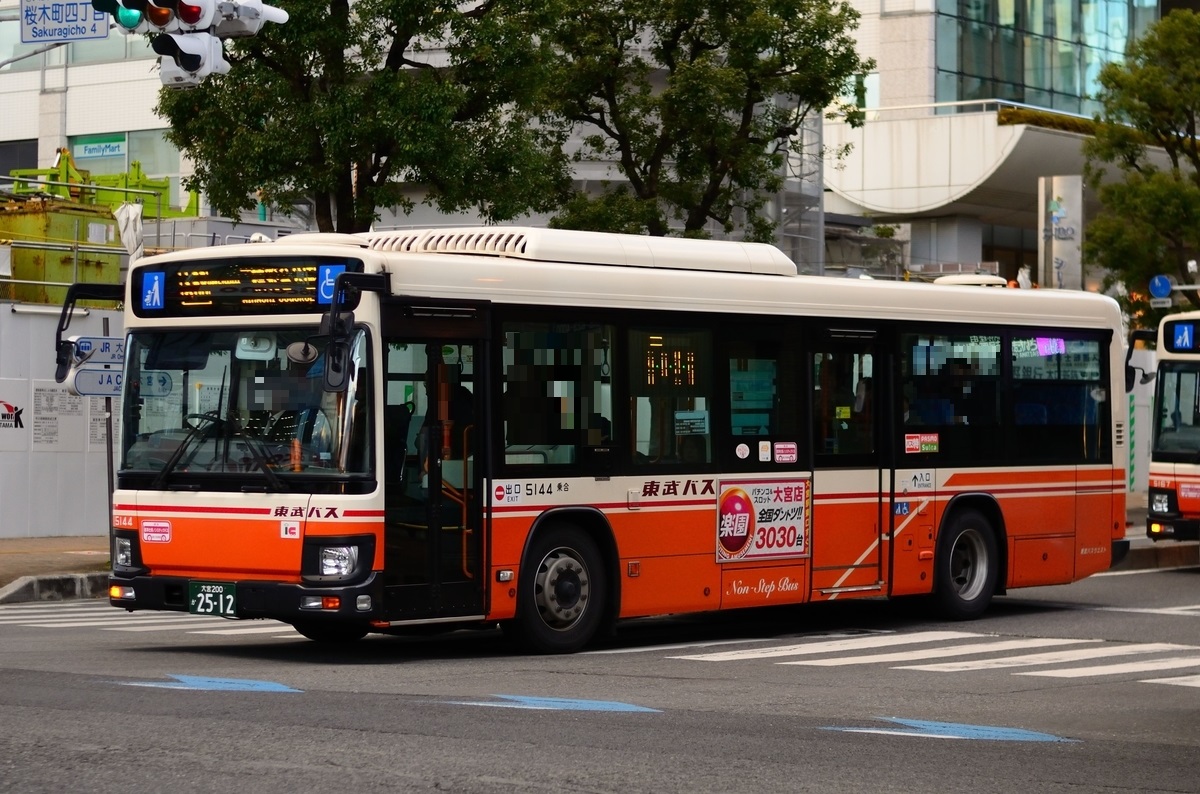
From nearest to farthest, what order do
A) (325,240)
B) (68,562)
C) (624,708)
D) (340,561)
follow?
(624,708) → (340,561) → (325,240) → (68,562)

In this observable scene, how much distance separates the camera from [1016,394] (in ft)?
59.2

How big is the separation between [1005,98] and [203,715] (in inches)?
1887

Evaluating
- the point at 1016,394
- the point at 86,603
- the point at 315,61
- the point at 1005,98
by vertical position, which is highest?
the point at 1005,98

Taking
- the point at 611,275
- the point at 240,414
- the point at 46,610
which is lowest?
the point at 46,610

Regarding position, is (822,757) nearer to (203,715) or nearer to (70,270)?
(203,715)

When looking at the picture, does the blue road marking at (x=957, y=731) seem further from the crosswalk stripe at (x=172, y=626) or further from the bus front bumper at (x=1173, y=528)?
the bus front bumper at (x=1173, y=528)

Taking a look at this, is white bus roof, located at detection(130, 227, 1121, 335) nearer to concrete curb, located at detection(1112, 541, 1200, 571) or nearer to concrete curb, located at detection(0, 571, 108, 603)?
concrete curb, located at detection(0, 571, 108, 603)

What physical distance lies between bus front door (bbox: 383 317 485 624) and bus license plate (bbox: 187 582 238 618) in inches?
41.4

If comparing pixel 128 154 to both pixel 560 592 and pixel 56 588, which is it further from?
pixel 560 592

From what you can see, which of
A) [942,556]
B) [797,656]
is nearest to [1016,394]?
[942,556]

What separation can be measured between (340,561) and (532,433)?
6.17 feet

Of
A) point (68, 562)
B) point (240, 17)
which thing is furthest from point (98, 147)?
point (240, 17)

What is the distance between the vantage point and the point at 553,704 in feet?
36.4

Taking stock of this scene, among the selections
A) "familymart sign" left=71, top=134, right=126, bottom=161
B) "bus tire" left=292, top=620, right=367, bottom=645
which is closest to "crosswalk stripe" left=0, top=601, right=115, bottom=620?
"bus tire" left=292, top=620, right=367, bottom=645
